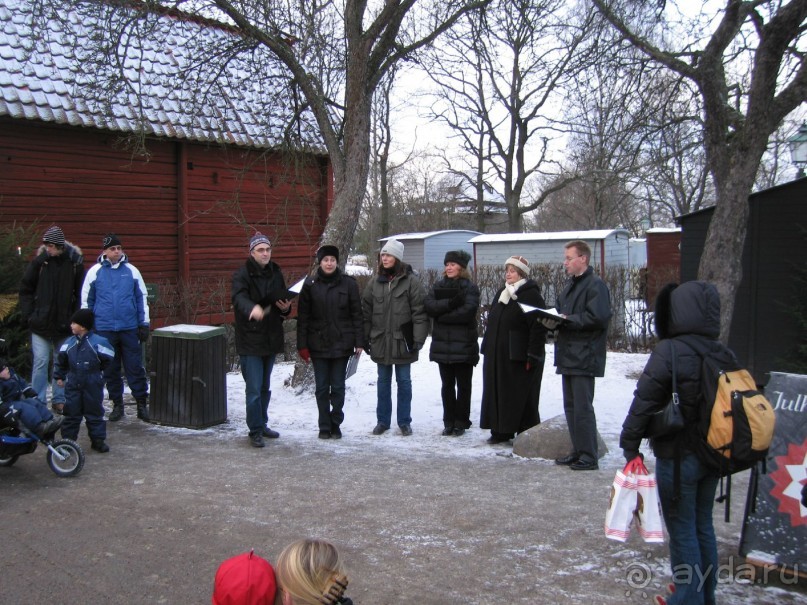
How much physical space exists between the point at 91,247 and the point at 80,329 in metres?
6.89

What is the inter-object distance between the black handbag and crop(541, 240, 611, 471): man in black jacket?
247cm

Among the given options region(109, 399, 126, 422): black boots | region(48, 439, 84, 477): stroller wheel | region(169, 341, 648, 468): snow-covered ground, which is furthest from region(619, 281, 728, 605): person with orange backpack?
region(109, 399, 126, 422): black boots

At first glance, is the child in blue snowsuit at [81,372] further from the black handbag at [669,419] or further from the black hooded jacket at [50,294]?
the black handbag at [669,419]

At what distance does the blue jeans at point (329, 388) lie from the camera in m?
7.27

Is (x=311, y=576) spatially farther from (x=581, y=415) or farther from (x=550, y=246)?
(x=550, y=246)

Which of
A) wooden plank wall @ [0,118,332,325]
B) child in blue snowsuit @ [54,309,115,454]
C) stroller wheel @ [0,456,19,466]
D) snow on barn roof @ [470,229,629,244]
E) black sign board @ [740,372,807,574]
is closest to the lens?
Result: black sign board @ [740,372,807,574]

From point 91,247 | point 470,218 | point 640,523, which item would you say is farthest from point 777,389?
point 470,218

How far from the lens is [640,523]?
→ 11.6 feet

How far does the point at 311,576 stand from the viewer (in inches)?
88.7

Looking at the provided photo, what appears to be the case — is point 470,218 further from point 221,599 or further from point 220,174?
point 221,599

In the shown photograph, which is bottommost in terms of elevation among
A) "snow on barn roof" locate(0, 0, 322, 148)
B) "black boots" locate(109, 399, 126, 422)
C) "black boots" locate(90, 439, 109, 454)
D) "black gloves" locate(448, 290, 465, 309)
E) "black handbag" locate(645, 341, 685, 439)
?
"black boots" locate(90, 439, 109, 454)

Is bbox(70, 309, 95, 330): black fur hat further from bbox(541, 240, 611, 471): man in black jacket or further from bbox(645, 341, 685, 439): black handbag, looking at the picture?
bbox(645, 341, 685, 439): black handbag

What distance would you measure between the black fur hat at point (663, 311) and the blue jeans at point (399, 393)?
3886 mm

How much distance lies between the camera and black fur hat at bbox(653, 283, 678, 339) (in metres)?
3.66
